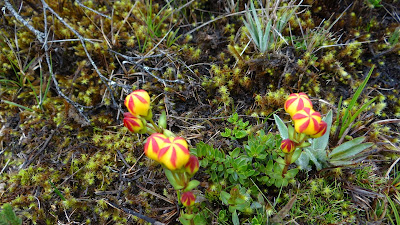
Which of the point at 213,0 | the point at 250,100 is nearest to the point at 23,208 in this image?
the point at 250,100

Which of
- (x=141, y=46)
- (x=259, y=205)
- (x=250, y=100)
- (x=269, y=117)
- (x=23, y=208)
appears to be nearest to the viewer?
(x=259, y=205)

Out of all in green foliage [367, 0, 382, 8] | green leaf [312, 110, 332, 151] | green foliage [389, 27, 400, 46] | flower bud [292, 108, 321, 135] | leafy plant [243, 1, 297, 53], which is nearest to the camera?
flower bud [292, 108, 321, 135]

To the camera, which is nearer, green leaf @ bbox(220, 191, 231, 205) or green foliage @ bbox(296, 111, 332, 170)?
green leaf @ bbox(220, 191, 231, 205)

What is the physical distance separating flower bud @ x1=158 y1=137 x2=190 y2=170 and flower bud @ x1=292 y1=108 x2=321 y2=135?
575 millimetres

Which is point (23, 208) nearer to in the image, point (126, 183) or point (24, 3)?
point (126, 183)

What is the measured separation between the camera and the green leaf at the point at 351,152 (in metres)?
1.74

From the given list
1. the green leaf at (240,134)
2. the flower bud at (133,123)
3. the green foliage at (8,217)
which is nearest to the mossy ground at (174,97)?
the green leaf at (240,134)

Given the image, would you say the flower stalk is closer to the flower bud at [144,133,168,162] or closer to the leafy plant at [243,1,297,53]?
the flower bud at [144,133,168,162]

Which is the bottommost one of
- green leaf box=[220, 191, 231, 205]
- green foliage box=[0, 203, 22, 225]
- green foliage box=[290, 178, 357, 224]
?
green foliage box=[290, 178, 357, 224]

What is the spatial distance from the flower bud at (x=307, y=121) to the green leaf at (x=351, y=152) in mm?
593

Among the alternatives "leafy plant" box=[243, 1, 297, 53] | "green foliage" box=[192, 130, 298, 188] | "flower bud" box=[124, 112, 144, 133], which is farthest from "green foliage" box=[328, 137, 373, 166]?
"flower bud" box=[124, 112, 144, 133]

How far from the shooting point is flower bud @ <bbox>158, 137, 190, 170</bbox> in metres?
1.19

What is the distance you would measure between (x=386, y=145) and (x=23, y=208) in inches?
99.4

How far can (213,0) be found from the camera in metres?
2.64
